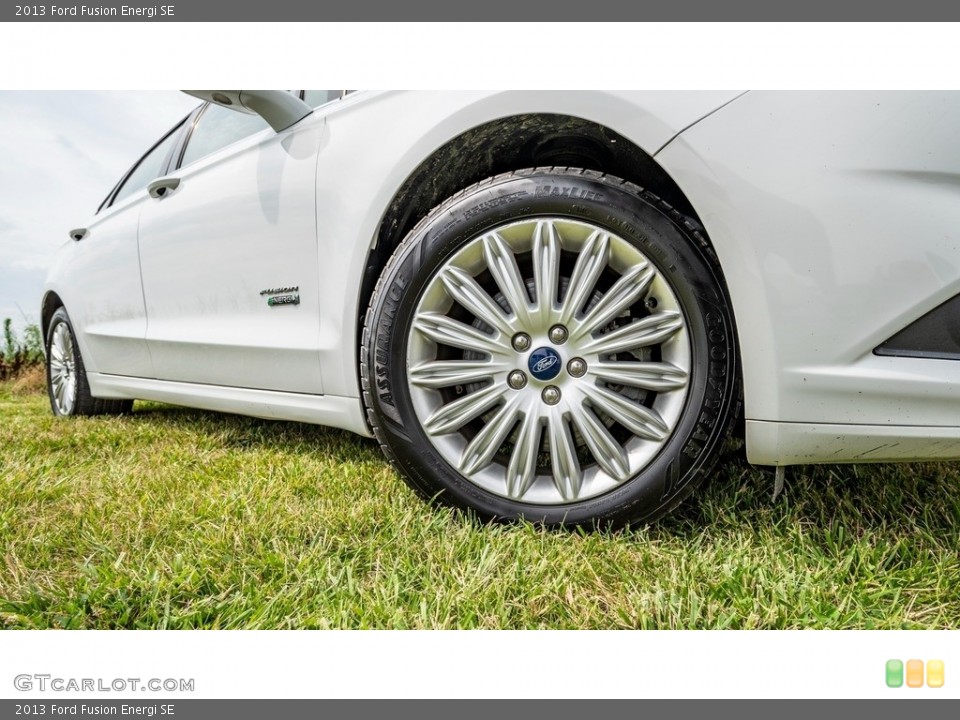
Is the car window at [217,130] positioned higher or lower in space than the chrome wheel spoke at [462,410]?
higher

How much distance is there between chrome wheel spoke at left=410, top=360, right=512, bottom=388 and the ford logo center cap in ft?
0.19

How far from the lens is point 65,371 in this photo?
3086 millimetres

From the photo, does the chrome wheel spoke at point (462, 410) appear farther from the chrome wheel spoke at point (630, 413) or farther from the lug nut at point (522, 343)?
the chrome wheel spoke at point (630, 413)

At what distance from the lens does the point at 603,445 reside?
128 centimetres

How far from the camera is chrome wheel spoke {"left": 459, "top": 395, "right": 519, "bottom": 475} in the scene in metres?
1.33

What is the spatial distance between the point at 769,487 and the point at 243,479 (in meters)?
1.40

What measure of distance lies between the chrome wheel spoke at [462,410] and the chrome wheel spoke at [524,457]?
0.09 metres

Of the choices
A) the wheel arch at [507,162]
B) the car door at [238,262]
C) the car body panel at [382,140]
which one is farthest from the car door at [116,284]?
the wheel arch at [507,162]

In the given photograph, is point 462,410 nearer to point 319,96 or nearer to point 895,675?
point 895,675

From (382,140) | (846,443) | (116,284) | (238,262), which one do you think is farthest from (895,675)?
(116,284)

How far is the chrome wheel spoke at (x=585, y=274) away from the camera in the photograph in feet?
4.17

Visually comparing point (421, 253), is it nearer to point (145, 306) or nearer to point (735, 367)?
point (735, 367)

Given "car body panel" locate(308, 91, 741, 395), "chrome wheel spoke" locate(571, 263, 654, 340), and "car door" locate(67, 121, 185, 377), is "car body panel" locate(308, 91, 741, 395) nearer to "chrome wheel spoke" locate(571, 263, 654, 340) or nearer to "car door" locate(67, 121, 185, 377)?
"chrome wheel spoke" locate(571, 263, 654, 340)

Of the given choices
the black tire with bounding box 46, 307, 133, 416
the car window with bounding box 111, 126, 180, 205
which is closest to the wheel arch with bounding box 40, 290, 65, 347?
the black tire with bounding box 46, 307, 133, 416
